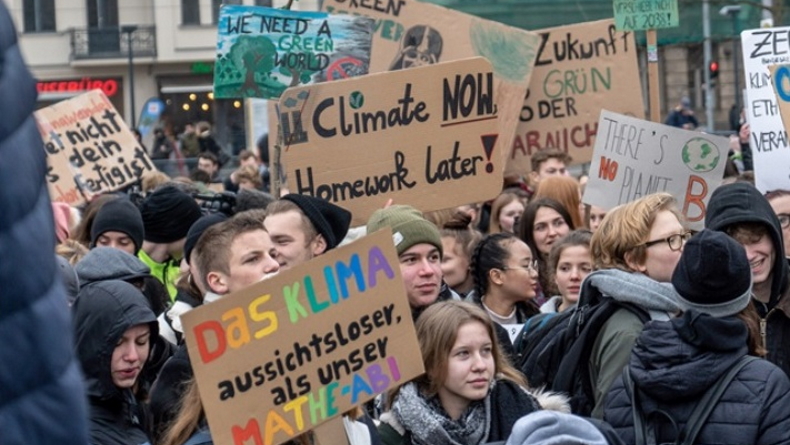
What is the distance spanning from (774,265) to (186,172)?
65.7ft

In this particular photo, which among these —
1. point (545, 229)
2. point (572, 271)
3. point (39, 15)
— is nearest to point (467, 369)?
point (572, 271)

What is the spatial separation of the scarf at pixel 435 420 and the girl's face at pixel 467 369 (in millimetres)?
30

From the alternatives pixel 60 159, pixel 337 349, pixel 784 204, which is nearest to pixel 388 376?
pixel 337 349

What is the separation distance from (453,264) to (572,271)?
0.89 meters

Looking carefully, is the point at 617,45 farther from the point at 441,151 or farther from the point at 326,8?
the point at 441,151

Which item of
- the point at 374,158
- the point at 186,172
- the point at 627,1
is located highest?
the point at 627,1

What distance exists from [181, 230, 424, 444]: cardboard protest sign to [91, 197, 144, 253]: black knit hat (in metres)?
3.64

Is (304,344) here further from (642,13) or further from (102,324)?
(642,13)

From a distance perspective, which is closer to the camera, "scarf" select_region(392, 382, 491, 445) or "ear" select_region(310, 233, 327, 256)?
"scarf" select_region(392, 382, 491, 445)

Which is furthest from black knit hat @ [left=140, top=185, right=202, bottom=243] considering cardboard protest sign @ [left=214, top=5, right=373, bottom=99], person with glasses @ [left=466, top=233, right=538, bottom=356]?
person with glasses @ [left=466, top=233, right=538, bottom=356]

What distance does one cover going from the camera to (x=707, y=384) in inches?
152

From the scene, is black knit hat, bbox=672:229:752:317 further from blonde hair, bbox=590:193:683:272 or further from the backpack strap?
blonde hair, bbox=590:193:683:272

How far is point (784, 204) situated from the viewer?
6242mm

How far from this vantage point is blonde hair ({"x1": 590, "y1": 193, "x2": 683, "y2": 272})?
4.86 meters
